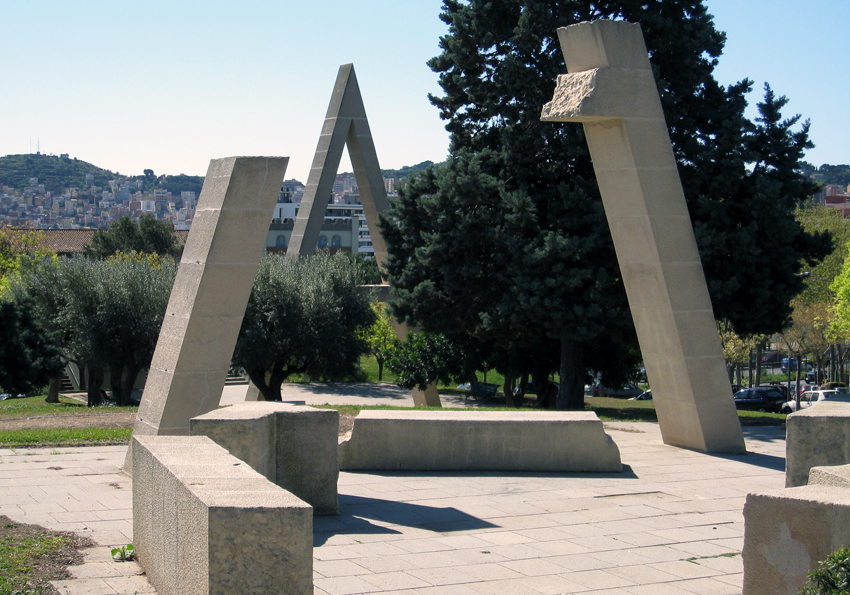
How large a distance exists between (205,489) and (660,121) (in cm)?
944

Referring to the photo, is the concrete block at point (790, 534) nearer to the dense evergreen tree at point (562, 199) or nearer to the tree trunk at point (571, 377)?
the dense evergreen tree at point (562, 199)

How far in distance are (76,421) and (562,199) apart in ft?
35.7

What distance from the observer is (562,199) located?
1884 centimetres

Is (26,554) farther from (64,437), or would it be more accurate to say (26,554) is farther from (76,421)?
(76,421)

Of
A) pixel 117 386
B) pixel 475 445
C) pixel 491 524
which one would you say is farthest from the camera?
pixel 117 386

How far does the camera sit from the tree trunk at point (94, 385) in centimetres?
2781

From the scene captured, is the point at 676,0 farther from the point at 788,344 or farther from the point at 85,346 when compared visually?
the point at 788,344

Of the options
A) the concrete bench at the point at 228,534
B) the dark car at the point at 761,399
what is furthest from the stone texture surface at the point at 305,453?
the dark car at the point at 761,399

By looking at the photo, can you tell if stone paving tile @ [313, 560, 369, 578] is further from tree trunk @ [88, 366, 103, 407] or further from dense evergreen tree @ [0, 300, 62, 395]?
dense evergreen tree @ [0, 300, 62, 395]

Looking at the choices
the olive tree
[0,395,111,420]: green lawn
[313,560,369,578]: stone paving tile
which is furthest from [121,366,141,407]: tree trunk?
[313,560,369,578]: stone paving tile

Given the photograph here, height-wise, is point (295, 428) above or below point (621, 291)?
below

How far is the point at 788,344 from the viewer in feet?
121

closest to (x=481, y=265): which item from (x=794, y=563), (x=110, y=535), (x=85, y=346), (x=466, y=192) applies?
(x=466, y=192)

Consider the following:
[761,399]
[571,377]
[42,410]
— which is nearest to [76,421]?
[42,410]
